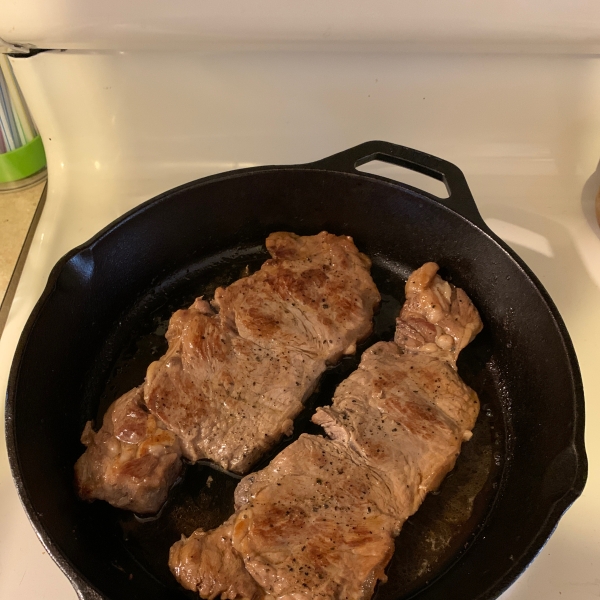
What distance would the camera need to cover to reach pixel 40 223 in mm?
2018

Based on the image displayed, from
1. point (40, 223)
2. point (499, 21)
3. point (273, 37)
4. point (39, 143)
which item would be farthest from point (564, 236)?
point (39, 143)

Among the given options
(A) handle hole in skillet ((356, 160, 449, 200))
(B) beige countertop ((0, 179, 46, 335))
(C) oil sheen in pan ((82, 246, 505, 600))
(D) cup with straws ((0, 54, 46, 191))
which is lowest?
(C) oil sheen in pan ((82, 246, 505, 600))

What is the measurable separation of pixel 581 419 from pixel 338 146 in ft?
4.18

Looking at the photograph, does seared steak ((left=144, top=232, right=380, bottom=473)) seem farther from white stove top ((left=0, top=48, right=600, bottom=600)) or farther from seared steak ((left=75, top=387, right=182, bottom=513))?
white stove top ((left=0, top=48, right=600, bottom=600))

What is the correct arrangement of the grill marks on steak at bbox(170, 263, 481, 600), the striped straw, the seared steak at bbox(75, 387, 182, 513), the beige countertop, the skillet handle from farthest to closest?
the beige countertop < the striped straw < the skillet handle < the seared steak at bbox(75, 387, 182, 513) < the grill marks on steak at bbox(170, 263, 481, 600)

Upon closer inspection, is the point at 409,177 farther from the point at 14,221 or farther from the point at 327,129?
the point at 14,221

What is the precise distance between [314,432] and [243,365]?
31cm

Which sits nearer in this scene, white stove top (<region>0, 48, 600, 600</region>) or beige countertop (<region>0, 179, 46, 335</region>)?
white stove top (<region>0, 48, 600, 600</region>)

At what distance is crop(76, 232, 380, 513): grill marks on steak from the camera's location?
1.46m

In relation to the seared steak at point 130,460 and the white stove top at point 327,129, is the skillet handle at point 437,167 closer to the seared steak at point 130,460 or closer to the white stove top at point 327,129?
the white stove top at point 327,129

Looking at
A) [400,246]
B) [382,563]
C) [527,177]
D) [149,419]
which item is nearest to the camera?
[382,563]

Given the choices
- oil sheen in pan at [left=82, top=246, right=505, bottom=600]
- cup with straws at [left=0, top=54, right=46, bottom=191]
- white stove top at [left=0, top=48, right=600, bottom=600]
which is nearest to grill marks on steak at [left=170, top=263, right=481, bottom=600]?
oil sheen in pan at [left=82, top=246, right=505, bottom=600]

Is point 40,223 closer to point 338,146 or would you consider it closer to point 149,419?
point 149,419

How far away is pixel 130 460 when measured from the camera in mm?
1407
